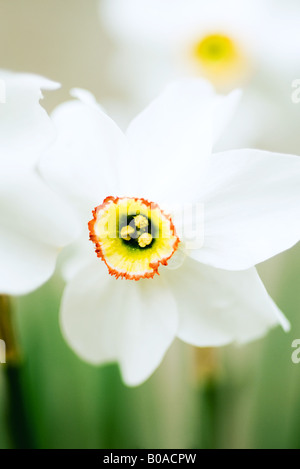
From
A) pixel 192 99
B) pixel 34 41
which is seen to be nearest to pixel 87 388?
pixel 192 99

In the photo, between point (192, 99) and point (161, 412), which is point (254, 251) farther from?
point (161, 412)

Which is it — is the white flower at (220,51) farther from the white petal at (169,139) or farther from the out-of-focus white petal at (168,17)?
the white petal at (169,139)

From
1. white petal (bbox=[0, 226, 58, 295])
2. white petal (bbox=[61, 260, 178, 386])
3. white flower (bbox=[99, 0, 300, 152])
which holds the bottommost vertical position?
white petal (bbox=[61, 260, 178, 386])

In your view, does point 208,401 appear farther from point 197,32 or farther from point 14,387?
point 197,32

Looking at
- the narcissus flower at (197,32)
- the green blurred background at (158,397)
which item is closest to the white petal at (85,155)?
the green blurred background at (158,397)

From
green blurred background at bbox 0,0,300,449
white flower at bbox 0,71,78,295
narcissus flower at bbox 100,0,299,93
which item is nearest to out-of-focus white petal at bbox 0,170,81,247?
white flower at bbox 0,71,78,295

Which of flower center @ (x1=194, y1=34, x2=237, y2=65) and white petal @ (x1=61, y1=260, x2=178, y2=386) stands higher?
flower center @ (x1=194, y1=34, x2=237, y2=65)

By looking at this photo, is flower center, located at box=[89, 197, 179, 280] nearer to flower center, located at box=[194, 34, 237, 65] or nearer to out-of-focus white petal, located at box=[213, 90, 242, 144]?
out-of-focus white petal, located at box=[213, 90, 242, 144]
